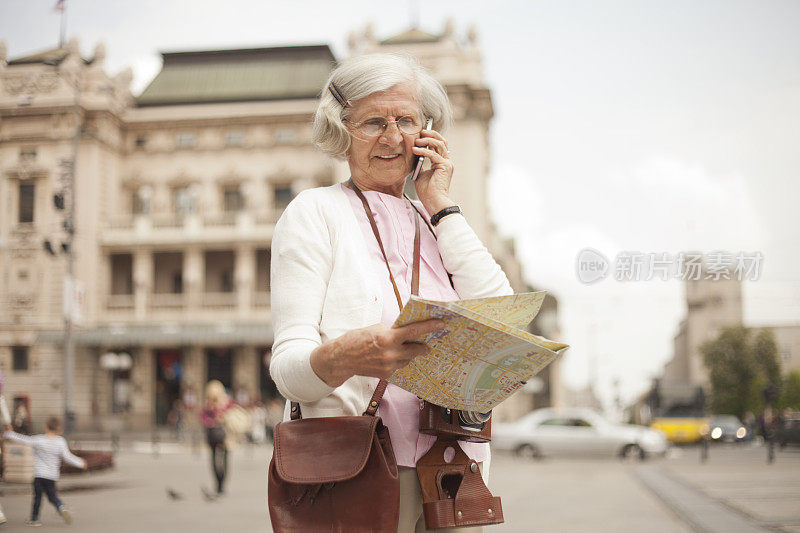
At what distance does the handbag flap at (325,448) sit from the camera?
1840 mm

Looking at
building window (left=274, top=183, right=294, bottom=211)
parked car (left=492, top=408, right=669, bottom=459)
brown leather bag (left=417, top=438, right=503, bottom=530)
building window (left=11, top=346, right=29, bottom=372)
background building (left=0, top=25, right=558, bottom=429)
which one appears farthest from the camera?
building window (left=274, top=183, right=294, bottom=211)

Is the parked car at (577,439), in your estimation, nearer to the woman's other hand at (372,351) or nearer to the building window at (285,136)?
the building window at (285,136)

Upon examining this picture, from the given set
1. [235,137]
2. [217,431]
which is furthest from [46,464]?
[235,137]

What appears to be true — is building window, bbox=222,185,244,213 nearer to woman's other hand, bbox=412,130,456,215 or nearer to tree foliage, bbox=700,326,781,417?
tree foliage, bbox=700,326,781,417

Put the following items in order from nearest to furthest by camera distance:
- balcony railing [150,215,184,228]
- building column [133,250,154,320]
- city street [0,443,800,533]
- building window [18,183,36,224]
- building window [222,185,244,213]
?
city street [0,443,800,533] → building window [18,183,36,224] → building column [133,250,154,320] → balcony railing [150,215,184,228] → building window [222,185,244,213]

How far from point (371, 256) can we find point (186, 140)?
43.2 metres

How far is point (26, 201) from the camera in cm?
1116

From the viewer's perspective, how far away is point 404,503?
1.98 metres

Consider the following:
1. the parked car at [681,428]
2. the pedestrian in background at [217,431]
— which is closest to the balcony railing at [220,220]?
the parked car at [681,428]

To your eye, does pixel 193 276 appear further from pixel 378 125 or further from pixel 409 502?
pixel 409 502

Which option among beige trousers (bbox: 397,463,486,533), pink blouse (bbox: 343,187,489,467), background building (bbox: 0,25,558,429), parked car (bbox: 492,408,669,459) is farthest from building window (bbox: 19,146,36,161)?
background building (bbox: 0,25,558,429)

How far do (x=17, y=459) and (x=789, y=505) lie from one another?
30.1 ft

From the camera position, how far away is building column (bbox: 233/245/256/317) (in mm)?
41812

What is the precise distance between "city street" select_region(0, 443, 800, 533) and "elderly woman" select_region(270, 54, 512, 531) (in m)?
7.14
